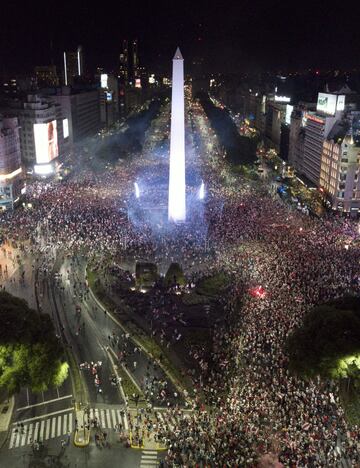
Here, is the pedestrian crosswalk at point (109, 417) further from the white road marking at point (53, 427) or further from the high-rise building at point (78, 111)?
the high-rise building at point (78, 111)

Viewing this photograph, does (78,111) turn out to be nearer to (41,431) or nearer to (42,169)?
(42,169)

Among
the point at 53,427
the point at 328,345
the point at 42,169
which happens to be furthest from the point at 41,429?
the point at 42,169

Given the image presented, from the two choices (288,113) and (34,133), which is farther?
(288,113)

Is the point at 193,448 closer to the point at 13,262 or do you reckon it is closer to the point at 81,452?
the point at 81,452

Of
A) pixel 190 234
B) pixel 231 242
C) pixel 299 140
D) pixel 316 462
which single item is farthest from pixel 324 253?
pixel 299 140

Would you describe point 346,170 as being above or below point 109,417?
above
